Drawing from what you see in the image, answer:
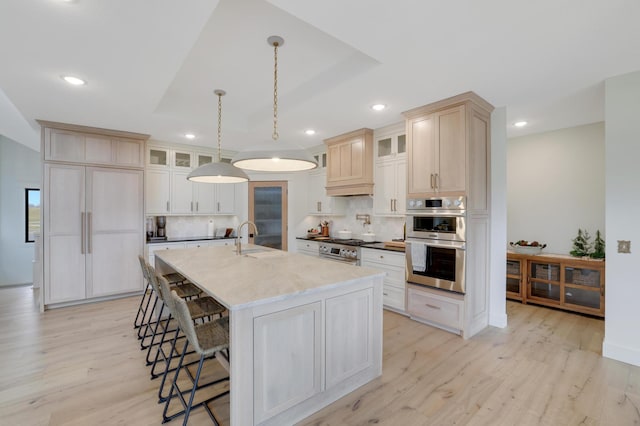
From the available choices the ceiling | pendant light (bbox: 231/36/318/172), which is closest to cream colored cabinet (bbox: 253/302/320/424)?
pendant light (bbox: 231/36/318/172)

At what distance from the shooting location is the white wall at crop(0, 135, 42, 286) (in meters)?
6.21

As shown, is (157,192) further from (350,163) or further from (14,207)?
(14,207)

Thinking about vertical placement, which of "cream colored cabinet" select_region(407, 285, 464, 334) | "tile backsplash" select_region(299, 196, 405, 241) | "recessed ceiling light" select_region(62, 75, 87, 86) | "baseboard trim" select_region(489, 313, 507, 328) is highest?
"recessed ceiling light" select_region(62, 75, 87, 86)

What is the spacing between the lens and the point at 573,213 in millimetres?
4242

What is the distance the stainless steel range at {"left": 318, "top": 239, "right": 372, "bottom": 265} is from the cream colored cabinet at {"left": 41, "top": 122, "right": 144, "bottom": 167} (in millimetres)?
3214

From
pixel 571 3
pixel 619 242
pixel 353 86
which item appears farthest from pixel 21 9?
pixel 619 242

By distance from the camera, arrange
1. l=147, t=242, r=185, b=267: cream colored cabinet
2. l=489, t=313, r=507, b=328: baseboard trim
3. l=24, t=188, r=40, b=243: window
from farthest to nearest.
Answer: l=24, t=188, r=40, b=243: window, l=147, t=242, r=185, b=267: cream colored cabinet, l=489, t=313, r=507, b=328: baseboard trim

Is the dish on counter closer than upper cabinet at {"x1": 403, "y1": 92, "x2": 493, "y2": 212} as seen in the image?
No

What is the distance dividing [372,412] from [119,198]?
4.50 m

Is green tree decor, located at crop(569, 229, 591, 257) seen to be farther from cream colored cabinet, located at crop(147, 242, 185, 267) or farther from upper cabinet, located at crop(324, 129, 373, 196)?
cream colored cabinet, located at crop(147, 242, 185, 267)

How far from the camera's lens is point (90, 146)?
425 centimetres

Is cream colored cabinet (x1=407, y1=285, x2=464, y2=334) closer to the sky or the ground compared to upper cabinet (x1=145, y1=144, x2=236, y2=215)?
closer to the ground

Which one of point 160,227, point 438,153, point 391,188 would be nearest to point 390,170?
point 391,188

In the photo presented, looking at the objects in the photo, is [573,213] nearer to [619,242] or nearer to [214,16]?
[619,242]
